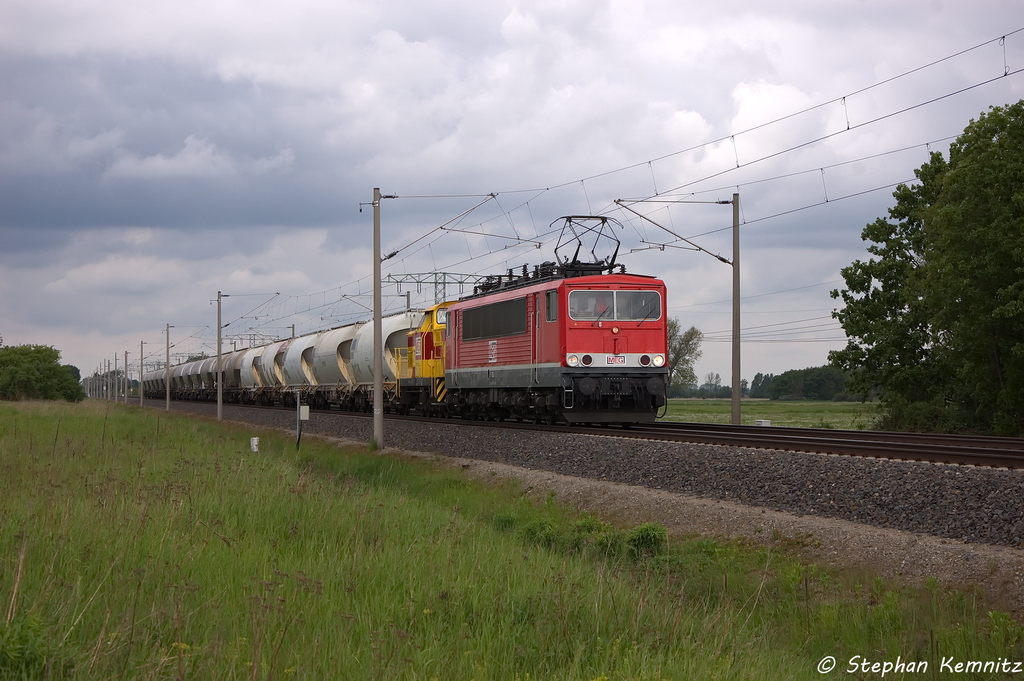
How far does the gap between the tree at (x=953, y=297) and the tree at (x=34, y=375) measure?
246 ft

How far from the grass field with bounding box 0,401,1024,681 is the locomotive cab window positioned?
10674 mm

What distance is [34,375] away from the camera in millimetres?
88312

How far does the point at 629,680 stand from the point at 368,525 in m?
5.20

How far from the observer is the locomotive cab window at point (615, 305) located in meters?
23.0

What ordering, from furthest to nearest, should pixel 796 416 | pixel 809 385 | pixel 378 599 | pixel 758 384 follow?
pixel 758 384 → pixel 809 385 → pixel 796 416 → pixel 378 599

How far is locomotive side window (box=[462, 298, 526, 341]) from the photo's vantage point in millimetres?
25062

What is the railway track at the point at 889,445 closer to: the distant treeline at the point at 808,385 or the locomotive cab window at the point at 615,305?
the locomotive cab window at the point at 615,305

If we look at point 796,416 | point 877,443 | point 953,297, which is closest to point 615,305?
point 877,443

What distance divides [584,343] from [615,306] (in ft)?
4.51

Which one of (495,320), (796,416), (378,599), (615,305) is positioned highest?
(615,305)

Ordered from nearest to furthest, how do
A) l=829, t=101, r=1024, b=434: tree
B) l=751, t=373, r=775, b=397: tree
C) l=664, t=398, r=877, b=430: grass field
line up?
l=829, t=101, r=1024, b=434: tree
l=664, t=398, r=877, b=430: grass field
l=751, t=373, r=775, b=397: tree

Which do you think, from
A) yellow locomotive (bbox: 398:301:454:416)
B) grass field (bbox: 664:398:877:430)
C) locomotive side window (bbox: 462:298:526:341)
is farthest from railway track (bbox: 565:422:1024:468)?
grass field (bbox: 664:398:877:430)

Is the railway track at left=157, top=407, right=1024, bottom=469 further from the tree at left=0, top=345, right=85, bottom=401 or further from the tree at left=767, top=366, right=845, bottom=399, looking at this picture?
the tree at left=767, top=366, right=845, bottom=399

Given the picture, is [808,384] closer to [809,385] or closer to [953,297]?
[809,385]
